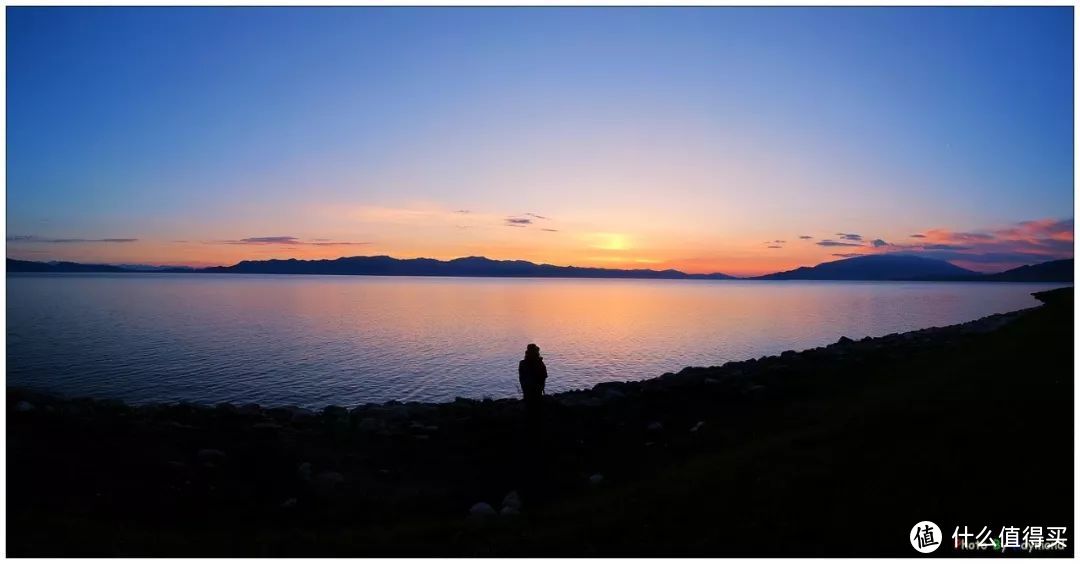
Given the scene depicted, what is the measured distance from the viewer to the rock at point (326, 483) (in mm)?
13648

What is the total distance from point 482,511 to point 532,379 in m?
4.61

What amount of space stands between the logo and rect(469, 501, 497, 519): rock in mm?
7477

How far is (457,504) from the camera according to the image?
13.2 m

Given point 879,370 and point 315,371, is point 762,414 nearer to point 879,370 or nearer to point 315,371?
point 879,370

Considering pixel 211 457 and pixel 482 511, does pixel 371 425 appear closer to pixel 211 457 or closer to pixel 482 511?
pixel 211 457

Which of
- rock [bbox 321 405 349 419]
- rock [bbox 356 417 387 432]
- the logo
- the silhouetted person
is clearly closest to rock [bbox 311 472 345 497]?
rock [bbox 356 417 387 432]

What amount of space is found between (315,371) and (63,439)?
20942 millimetres

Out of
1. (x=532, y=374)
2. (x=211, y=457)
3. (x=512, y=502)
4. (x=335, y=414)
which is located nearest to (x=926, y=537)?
(x=512, y=502)

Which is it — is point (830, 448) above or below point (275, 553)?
above

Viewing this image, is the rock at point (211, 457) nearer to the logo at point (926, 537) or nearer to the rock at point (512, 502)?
the rock at point (512, 502)

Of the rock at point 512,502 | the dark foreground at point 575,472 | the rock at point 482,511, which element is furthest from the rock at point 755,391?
the rock at point 482,511

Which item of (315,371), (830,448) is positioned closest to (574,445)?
(830,448)

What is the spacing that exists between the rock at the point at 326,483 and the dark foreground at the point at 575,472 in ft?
0.18

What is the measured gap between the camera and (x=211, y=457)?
15195 mm
